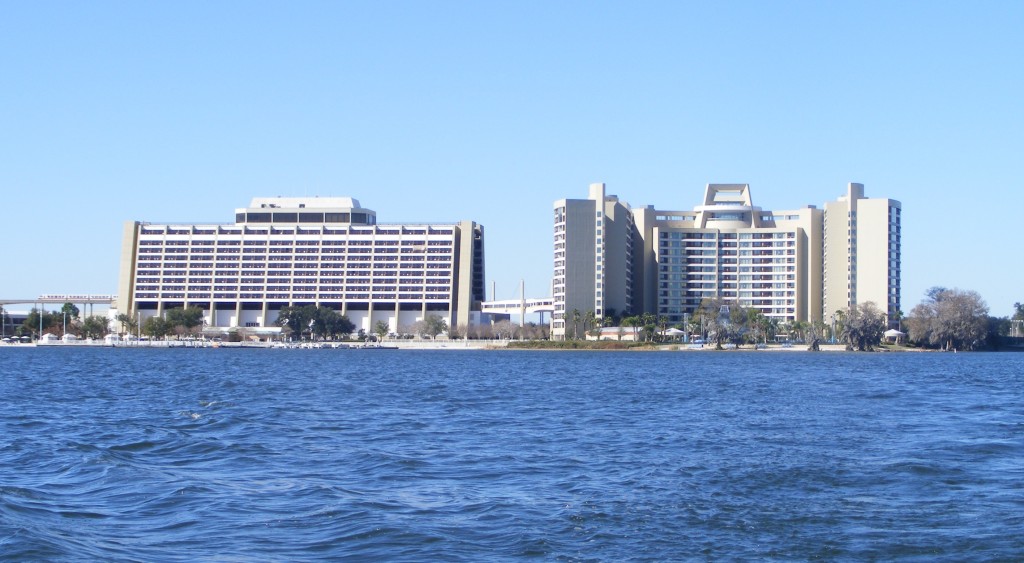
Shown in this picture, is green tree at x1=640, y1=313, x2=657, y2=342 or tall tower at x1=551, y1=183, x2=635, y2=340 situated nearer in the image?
green tree at x1=640, y1=313, x2=657, y2=342

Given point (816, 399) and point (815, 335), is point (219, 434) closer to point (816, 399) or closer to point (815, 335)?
point (816, 399)

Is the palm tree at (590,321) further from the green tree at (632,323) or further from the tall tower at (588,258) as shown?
the green tree at (632,323)

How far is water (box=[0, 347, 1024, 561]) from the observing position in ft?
54.7

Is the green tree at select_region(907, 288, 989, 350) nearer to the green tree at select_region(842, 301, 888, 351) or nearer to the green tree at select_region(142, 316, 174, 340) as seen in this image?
the green tree at select_region(842, 301, 888, 351)

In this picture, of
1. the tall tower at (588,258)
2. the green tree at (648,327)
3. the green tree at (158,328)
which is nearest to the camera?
the green tree at (648,327)

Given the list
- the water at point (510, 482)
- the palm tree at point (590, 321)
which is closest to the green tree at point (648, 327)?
the palm tree at point (590, 321)

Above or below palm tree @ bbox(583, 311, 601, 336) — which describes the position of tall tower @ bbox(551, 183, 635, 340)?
above

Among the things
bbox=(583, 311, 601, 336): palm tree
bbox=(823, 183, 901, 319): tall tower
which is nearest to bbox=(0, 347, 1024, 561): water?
bbox=(583, 311, 601, 336): palm tree

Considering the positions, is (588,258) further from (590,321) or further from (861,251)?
(861,251)

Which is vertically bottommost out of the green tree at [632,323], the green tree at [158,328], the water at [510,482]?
the water at [510,482]

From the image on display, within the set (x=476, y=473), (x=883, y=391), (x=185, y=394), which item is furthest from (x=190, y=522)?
(x=883, y=391)

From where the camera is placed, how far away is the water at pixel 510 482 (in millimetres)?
16688

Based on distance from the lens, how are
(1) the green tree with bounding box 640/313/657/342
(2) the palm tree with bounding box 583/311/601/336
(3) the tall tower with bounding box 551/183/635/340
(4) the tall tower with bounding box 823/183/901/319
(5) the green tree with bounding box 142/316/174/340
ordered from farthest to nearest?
(5) the green tree with bounding box 142/316/174/340 < (3) the tall tower with bounding box 551/183/635/340 < (4) the tall tower with bounding box 823/183/901/319 < (2) the palm tree with bounding box 583/311/601/336 < (1) the green tree with bounding box 640/313/657/342

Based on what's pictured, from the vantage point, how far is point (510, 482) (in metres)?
22.3
